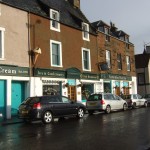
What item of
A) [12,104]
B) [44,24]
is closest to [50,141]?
[12,104]

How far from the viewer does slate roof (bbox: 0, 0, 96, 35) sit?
78.5ft

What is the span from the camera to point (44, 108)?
17.6 meters

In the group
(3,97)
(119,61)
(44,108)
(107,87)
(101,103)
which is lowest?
(44,108)

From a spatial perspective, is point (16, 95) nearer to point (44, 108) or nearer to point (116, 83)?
point (44, 108)

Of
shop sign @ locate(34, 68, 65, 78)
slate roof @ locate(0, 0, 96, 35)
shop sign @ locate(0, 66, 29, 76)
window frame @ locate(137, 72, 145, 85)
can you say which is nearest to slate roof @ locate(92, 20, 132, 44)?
slate roof @ locate(0, 0, 96, 35)

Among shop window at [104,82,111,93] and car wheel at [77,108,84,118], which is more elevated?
shop window at [104,82,111,93]

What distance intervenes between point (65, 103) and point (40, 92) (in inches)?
218

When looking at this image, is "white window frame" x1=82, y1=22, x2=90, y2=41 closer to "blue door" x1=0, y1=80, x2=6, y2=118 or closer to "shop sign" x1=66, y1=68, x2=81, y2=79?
"shop sign" x1=66, y1=68, x2=81, y2=79

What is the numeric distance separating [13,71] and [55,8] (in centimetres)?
834

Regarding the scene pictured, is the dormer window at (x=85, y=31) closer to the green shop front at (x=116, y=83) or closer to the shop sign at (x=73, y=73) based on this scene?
the shop sign at (x=73, y=73)

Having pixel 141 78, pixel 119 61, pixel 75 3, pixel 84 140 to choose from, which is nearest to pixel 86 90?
pixel 119 61

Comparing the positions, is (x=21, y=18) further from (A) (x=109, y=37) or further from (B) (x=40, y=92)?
(A) (x=109, y=37)

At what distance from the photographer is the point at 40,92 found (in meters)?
24.2

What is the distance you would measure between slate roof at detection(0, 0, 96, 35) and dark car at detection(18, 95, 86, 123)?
26.6ft
